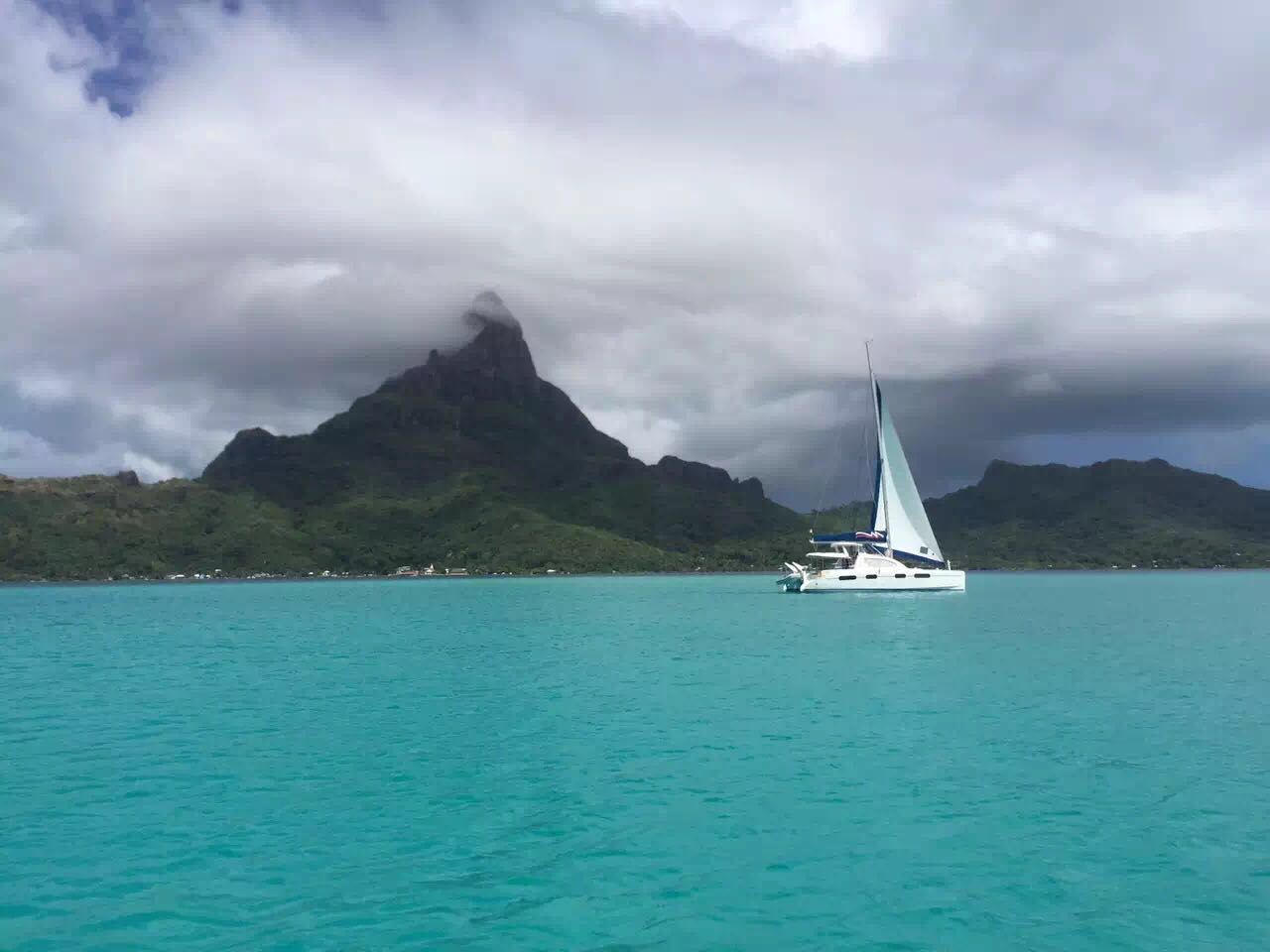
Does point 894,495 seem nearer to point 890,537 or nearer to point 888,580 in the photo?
point 890,537

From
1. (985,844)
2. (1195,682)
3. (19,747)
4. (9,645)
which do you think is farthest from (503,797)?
(9,645)

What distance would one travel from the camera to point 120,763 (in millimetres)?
26453

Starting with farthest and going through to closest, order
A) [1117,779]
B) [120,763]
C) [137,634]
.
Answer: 1. [137,634]
2. [120,763]
3. [1117,779]

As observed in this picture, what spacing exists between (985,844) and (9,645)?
7389cm

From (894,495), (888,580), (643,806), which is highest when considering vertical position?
(894,495)

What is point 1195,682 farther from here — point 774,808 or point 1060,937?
point 1060,937

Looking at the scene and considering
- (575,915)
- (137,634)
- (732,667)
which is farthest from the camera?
(137,634)

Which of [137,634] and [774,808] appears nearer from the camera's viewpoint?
[774,808]

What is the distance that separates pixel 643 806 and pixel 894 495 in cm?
10464

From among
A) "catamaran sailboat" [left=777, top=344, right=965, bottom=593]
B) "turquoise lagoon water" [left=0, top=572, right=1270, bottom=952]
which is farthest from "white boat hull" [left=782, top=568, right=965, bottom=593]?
"turquoise lagoon water" [left=0, top=572, right=1270, bottom=952]

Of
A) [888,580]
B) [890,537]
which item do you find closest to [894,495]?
[890,537]

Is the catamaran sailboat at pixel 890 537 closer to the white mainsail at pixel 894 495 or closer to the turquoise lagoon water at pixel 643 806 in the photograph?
the white mainsail at pixel 894 495

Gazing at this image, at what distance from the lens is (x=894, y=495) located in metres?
120

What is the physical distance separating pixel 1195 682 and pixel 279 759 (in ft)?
125
